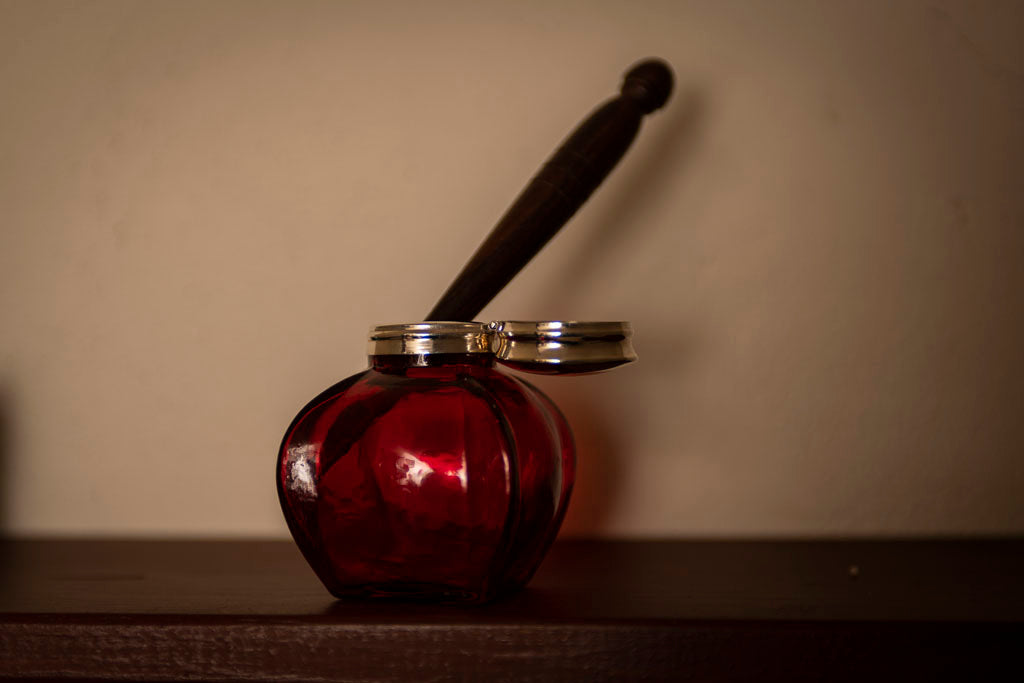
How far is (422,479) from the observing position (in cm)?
43

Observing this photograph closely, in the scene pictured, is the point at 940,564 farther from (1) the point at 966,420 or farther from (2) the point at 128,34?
(2) the point at 128,34

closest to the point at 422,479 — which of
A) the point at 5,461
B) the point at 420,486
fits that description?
the point at 420,486

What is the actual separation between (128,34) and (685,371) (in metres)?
0.54

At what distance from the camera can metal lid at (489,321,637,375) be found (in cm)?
46

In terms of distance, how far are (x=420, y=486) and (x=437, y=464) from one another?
14 mm

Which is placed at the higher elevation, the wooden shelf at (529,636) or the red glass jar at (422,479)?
the red glass jar at (422,479)

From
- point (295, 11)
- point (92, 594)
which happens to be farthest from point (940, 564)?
point (295, 11)

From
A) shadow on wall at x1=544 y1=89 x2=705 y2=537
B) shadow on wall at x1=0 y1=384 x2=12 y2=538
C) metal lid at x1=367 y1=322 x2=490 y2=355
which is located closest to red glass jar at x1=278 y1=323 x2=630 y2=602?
metal lid at x1=367 y1=322 x2=490 y2=355

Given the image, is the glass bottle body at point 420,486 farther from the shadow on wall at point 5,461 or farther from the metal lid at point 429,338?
the shadow on wall at point 5,461

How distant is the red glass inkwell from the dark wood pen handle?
4 centimetres

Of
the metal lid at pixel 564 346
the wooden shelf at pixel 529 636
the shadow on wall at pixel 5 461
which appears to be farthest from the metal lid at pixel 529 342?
the shadow on wall at pixel 5 461

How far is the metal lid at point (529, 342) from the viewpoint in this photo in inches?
17.9

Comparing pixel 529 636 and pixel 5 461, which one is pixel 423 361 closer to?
pixel 529 636

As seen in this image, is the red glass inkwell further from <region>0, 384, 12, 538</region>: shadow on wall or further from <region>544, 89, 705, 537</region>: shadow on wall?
<region>0, 384, 12, 538</region>: shadow on wall
